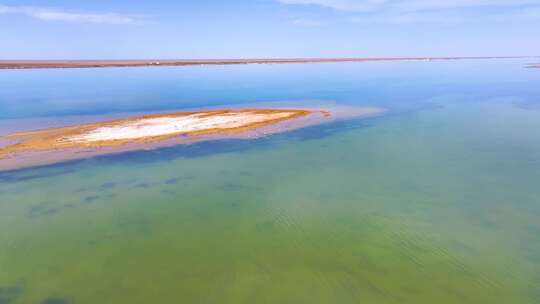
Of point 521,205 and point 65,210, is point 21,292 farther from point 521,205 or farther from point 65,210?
point 521,205

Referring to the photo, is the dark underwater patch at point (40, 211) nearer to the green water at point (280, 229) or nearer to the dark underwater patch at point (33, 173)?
the green water at point (280, 229)

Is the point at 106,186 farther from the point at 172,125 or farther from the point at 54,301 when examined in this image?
the point at 172,125

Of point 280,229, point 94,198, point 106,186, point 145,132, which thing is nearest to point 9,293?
point 94,198

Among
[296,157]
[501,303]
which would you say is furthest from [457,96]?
[501,303]

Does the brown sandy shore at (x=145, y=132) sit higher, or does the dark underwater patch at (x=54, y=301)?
the brown sandy shore at (x=145, y=132)

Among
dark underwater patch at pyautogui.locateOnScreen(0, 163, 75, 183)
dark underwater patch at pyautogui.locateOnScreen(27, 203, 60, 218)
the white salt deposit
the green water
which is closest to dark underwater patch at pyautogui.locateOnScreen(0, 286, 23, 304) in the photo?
the green water

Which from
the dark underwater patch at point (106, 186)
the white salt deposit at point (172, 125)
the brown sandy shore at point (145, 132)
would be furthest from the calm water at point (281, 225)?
the white salt deposit at point (172, 125)
